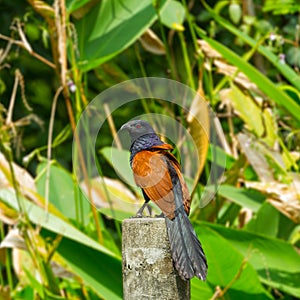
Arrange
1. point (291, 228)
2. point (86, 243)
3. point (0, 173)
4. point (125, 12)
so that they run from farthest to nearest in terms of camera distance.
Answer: point (125, 12), point (291, 228), point (0, 173), point (86, 243)

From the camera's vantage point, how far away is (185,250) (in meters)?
1.12

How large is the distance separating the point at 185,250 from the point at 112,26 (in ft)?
7.35

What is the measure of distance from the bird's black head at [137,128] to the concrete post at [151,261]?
0.13 meters

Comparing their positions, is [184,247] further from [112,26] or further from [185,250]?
[112,26]

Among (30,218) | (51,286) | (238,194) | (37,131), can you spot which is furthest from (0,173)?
(37,131)

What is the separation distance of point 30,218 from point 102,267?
30cm

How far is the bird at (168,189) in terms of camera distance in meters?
1.11

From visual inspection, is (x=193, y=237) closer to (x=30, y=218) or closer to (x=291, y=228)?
(x=30, y=218)

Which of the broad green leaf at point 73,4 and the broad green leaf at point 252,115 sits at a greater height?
the broad green leaf at point 73,4

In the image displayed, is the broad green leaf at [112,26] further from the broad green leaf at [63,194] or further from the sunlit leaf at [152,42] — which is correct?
the broad green leaf at [63,194]

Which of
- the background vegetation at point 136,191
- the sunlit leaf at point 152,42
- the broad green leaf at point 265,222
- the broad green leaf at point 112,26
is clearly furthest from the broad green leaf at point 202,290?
the sunlit leaf at point 152,42

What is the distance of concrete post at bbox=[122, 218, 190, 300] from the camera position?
1198 millimetres

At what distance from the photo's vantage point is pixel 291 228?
10.1ft

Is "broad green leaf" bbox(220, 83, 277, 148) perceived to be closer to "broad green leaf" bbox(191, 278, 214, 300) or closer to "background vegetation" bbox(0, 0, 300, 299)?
"background vegetation" bbox(0, 0, 300, 299)
